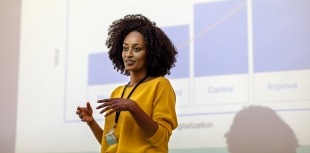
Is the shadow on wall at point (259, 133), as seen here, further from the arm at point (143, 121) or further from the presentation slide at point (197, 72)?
the arm at point (143, 121)

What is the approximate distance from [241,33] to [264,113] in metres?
0.31

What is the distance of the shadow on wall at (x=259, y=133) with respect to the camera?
1846 millimetres

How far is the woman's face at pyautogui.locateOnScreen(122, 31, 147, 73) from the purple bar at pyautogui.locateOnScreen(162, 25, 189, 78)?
0.48 metres

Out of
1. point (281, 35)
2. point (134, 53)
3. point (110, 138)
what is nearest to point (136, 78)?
point (134, 53)

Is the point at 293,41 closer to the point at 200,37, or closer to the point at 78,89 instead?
the point at 200,37

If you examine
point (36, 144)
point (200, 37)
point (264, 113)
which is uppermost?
point (200, 37)

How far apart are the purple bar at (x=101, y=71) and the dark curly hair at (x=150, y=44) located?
54cm

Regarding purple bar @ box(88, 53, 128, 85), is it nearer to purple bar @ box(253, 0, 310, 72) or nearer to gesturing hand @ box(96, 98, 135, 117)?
purple bar @ box(253, 0, 310, 72)

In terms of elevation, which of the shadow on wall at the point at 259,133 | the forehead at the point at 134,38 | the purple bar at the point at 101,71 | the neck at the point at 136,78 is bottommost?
the shadow on wall at the point at 259,133

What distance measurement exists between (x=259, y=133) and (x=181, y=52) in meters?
0.46

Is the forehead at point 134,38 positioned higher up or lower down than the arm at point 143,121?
higher up

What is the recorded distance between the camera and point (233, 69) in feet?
6.49

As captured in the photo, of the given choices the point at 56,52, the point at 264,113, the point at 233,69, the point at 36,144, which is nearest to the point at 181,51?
the point at 233,69

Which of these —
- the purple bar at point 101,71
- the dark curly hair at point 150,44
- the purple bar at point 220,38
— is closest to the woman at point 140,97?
the dark curly hair at point 150,44
